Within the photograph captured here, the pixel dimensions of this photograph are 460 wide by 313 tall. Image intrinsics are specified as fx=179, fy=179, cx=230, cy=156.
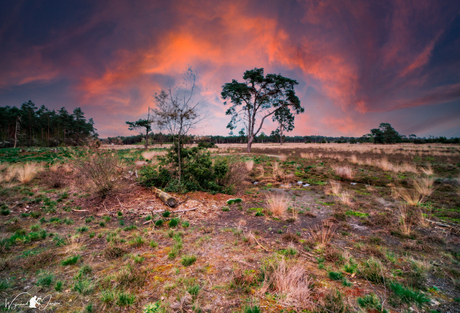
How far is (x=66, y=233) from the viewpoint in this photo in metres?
5.16

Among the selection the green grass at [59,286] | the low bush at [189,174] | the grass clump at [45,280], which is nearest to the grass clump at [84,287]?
the green grass at [59,286]

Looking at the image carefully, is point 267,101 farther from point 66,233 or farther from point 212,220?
point 66,233

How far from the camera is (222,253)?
13.8ft

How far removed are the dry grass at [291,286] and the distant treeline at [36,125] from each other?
5080cm

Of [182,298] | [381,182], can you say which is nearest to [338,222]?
[182,298]

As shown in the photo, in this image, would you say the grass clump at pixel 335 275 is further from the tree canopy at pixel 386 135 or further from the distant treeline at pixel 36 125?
the tree canopy at pixel 386 135

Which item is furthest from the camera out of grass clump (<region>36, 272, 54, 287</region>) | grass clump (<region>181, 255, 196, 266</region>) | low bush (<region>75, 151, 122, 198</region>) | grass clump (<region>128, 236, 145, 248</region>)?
low bush (<region>75, 151, 122, 198</region>)

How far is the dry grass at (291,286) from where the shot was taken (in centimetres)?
274

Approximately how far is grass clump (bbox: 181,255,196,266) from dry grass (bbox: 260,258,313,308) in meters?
1.59

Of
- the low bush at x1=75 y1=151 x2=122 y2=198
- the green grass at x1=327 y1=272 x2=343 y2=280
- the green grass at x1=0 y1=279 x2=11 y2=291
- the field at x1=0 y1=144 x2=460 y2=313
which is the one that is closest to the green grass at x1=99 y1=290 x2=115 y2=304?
the field at x1=0 y1=144 x2=460 y2=313

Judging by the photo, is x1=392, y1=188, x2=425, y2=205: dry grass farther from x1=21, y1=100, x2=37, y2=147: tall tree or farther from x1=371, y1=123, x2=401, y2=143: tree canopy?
x1=371, y1=123, x2=401, y2=143: tree canopy

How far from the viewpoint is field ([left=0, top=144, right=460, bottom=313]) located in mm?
2777

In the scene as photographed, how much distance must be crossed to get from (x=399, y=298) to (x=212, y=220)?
16.2 feet

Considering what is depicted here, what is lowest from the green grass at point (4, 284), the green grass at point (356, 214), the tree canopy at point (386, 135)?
the green grass at point (356, 214)
